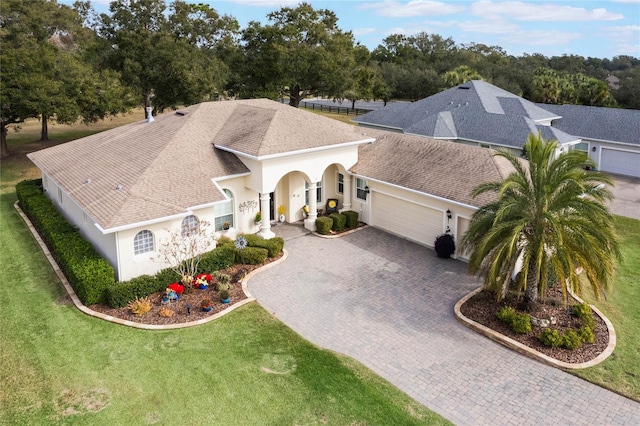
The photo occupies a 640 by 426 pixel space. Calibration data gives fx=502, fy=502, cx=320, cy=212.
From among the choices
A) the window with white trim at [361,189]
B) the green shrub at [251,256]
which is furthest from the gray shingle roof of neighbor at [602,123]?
the green shrub at [251,256]

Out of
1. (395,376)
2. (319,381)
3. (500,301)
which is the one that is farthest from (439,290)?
(319,381)

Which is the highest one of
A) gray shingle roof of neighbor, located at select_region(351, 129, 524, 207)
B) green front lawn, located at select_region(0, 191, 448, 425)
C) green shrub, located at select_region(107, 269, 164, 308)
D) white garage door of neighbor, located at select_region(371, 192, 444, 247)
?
gray shingle roof of neighbor, located at select_region(351, 129, 524, 207)

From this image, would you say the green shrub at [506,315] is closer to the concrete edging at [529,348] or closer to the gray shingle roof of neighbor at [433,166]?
the concrete edging at [529,348]

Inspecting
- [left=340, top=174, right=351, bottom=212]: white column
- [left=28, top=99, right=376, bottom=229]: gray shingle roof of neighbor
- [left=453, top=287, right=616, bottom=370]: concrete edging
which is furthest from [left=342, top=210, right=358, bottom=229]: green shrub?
[left=453, top=287, right=616, bottom=370]: concrete edging

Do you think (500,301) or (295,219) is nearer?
(500,301)

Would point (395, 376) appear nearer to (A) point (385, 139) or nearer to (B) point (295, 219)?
(B) point (295, 219)

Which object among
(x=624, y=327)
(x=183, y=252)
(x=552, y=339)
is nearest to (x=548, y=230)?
(x=552, y=339)

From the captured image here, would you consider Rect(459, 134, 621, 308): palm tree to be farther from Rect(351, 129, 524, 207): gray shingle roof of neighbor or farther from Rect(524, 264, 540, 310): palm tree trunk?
Rect(351, 129, 524, 207): gray shingle roof of neighbor

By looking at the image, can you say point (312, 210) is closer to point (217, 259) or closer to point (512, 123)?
point (217, 259)
